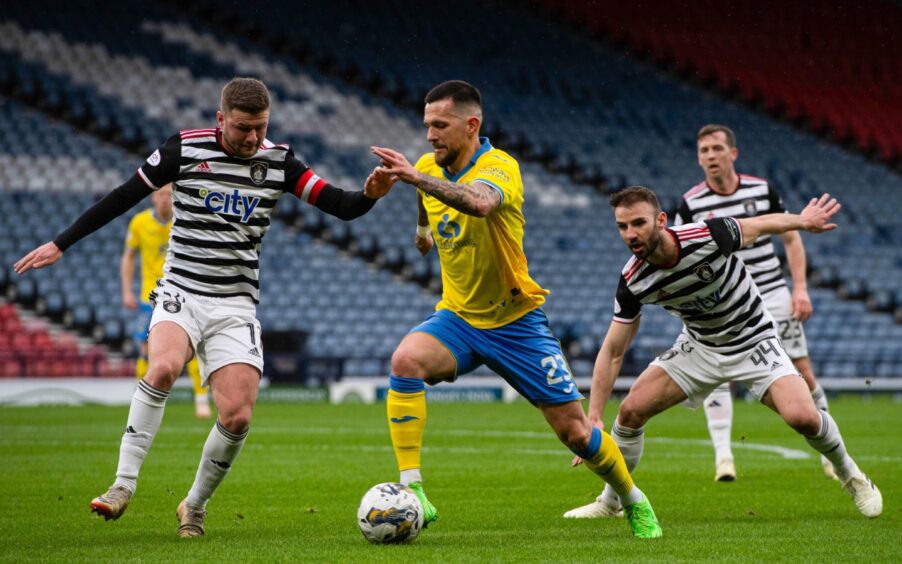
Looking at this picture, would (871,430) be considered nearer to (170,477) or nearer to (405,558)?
(170,477)

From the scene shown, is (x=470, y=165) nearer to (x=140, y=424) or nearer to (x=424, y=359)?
(x=424, y=359)

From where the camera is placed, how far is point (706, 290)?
7.32 metres

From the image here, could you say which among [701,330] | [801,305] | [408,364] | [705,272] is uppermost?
[705,272]

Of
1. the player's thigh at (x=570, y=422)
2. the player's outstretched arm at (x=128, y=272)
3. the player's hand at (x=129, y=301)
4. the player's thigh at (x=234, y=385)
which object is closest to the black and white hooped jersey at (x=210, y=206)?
the player's thigh at (x=234, y=385)

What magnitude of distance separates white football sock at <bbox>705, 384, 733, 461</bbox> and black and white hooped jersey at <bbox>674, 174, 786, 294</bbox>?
0.92 m

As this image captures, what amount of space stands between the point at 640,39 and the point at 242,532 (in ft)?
108

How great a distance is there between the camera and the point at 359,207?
6824 mm

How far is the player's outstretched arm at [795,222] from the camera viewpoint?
691 centimetres

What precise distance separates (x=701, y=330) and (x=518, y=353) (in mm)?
1419

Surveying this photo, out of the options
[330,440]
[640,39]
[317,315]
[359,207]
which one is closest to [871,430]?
[330,440]

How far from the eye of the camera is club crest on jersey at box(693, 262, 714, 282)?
720 cm

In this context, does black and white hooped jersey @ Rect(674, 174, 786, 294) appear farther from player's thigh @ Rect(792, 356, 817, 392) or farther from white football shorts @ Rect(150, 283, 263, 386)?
white football shorts @ Rect(150, 283, 263, 386)

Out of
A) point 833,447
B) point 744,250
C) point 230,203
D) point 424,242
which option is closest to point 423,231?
point 424,242

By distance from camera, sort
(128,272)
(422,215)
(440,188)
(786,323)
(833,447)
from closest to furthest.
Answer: (440,188), (422,215), (833,447), (786,323), (128,272)
